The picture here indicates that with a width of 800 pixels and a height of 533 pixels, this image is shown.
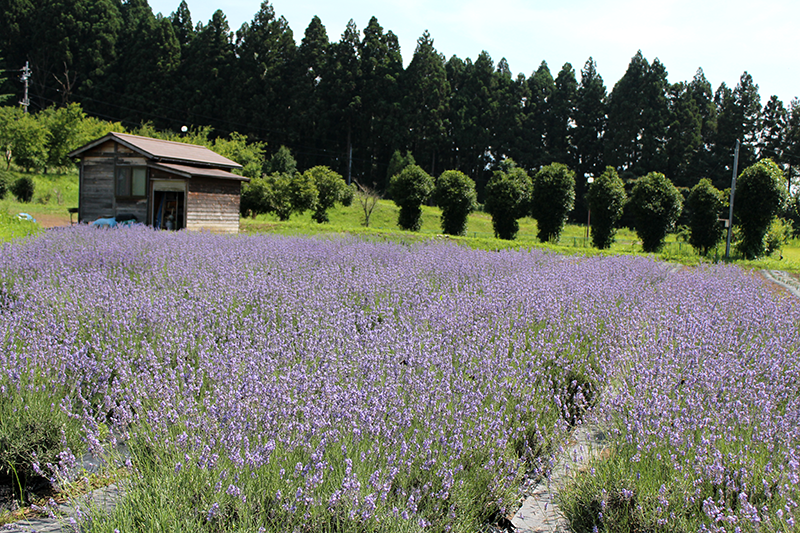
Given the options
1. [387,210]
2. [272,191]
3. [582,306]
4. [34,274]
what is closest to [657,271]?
[582,306]

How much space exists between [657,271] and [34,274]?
8.85 m

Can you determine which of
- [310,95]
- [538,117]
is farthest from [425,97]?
[538,117]

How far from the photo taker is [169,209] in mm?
18016

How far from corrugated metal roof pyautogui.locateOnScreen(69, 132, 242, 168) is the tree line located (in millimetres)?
27322

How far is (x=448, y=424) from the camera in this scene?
2.68 meters

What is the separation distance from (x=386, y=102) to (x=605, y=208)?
27695 mm

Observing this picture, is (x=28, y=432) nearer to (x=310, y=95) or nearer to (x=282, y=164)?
(x=282, y=164)

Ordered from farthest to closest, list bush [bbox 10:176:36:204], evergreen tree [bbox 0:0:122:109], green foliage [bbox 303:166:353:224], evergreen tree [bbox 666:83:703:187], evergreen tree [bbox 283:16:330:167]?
evergreen tree [bbox 0:0:122:109]
evergreen tree [bbox 283:16:330:167]
evergreen tree [bbox 666:83:703:187]
green foliage [bbox 303:166:353:224]
bush [bbox 10:176:36:204]

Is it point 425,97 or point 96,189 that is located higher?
point 425,97

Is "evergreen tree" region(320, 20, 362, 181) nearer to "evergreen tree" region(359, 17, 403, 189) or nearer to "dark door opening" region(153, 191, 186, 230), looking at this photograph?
"evergreen tree" region(359, 17, 403, 189)

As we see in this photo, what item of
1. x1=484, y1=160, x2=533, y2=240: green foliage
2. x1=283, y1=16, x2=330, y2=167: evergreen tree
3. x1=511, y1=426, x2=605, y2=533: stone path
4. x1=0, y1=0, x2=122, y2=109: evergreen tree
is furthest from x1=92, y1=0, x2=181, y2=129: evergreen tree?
x1=511, y1=426, x2=605, y2=533: stone path

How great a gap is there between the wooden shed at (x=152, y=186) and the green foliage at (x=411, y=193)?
10270mm

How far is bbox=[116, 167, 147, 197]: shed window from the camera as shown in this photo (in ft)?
56.4

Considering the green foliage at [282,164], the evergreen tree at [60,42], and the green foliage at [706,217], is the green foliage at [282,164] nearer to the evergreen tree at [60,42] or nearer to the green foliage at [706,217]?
the green foliage at [706,217]
